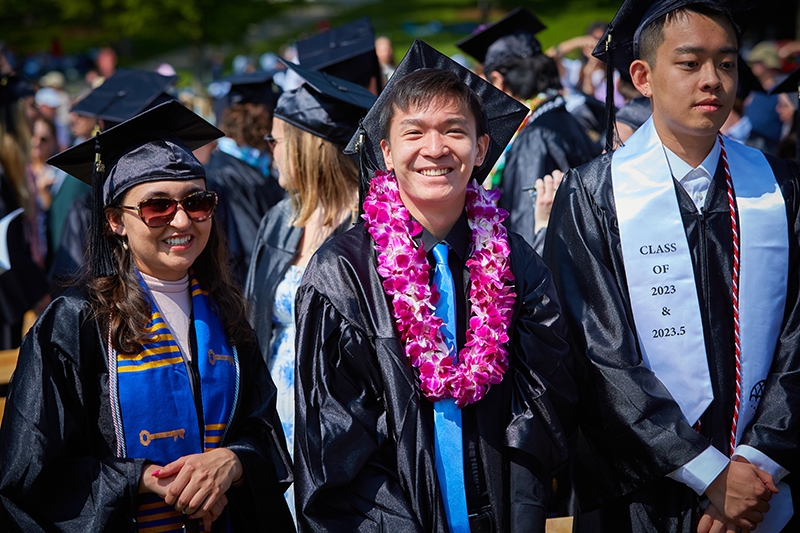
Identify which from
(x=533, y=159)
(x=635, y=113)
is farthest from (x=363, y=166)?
(x=635, y=113)

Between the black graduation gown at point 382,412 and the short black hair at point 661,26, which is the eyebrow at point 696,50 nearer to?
the short black hair at point 661,26

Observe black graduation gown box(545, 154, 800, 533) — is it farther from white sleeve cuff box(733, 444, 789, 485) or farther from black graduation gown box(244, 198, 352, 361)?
black graduation gown box(244, 198, 352, 361)

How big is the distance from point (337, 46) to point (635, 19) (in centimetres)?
264

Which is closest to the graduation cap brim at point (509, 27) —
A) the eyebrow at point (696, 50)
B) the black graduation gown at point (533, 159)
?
the black graduation gown at point (533, 159)

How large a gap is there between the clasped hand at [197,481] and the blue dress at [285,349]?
1154 mm

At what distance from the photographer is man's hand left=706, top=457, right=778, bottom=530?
8.94ft

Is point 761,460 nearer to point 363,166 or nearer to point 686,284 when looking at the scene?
point 686,284

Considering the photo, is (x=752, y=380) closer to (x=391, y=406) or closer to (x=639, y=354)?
(x=639, y=354)

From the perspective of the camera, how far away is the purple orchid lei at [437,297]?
258 centimetres

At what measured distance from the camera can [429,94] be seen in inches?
104

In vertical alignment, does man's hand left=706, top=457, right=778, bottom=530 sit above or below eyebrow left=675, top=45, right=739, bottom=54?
below

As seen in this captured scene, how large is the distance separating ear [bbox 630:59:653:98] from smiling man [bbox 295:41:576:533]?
26.7 inches

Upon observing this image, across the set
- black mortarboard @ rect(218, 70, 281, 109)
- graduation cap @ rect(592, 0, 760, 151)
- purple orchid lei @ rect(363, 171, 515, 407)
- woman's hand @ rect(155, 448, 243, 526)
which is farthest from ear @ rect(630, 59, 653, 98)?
black mortarboard @ rect(218, 70, 281, 109)

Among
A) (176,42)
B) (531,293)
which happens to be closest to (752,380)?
(531,293)
